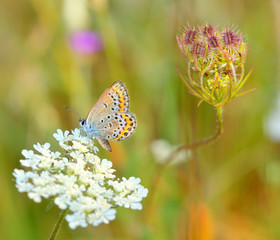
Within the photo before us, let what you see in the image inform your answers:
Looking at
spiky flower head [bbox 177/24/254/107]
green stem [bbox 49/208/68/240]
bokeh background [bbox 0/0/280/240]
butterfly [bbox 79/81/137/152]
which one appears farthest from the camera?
bokeh background [bbox 0/0/280/240]

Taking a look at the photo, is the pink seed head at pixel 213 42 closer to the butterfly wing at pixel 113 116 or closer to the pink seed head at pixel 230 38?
the pink seed head at pixel 230 38

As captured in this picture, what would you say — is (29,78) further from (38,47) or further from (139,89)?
(139,89)

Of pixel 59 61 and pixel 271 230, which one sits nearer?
pixel 271 230

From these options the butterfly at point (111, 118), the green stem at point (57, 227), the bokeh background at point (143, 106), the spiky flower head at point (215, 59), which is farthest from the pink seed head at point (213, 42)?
the bokeh background at point (143, 106)

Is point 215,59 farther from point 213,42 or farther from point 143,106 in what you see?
point 143,106

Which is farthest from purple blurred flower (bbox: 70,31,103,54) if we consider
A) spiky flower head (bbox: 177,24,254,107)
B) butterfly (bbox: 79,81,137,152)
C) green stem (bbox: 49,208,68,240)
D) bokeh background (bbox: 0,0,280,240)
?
green stem (bbox: 49,208,68,240)

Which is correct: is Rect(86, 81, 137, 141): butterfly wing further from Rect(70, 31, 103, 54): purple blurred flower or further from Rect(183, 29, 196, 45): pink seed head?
Rect(70, 31, 103, 54): purple blurred flower

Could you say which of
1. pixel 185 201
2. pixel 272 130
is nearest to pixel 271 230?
pixel 185 201

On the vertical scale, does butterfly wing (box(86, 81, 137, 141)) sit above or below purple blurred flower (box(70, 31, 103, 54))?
below
